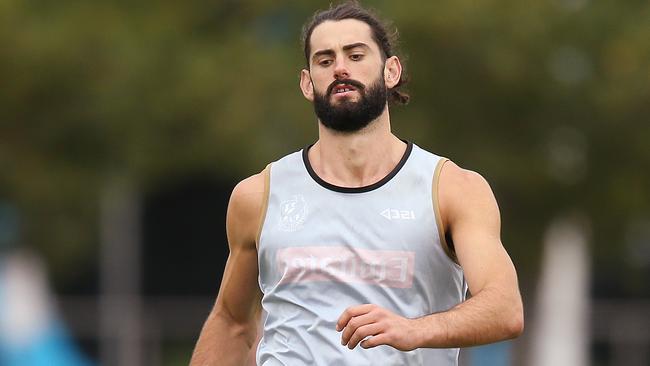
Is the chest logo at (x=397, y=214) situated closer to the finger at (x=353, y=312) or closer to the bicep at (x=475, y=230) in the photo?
the bicep at (x=475, y=230)

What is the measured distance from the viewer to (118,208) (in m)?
23.3

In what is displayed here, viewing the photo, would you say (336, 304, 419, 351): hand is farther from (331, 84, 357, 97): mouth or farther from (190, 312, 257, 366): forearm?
(190, 312, 257, 366): forearm

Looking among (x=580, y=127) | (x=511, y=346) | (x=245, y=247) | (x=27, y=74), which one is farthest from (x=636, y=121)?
(x=245, y=247)

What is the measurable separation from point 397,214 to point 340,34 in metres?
0.71

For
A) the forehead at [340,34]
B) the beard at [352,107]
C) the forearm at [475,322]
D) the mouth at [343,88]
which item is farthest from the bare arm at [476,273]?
the forehead at [340,34]

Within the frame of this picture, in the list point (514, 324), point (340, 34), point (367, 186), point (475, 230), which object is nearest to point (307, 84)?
point (340, 34)

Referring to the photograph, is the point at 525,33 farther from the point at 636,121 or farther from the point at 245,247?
the point at 245,247

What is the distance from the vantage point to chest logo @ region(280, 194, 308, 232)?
22.5 ft

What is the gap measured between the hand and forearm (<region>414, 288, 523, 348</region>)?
0.09 metres

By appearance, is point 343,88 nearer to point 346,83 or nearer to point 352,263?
point 346,83

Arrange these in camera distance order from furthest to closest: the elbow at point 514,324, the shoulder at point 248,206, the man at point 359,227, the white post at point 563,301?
1. the white post at point 563,301
2. the shoulder at point 248,206
3. the man at point 359,227
4. the elbow at point 514,324

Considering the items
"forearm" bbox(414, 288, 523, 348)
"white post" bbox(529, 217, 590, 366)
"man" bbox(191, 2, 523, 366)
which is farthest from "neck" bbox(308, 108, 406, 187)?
"white post" bbox(529, 217, 590, 366)

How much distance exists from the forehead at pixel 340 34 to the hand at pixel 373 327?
122 cm

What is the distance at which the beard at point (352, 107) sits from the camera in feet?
22.6
